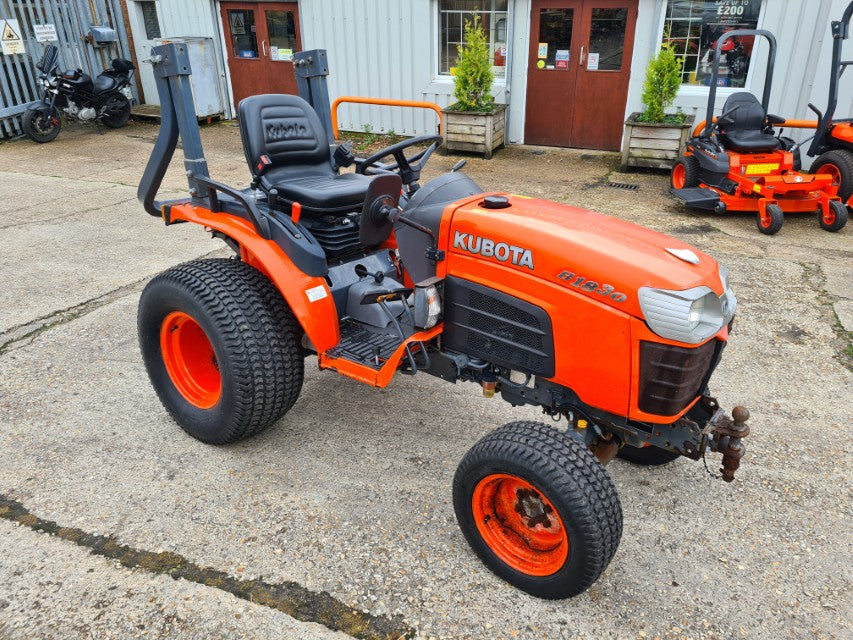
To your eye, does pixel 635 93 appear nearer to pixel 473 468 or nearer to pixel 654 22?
pixel 654 22

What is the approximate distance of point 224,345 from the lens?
268cm

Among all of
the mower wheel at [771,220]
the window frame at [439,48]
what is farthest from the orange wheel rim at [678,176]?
the window frame at [439,48]

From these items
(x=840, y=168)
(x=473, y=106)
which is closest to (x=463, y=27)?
(x=473, y=106)

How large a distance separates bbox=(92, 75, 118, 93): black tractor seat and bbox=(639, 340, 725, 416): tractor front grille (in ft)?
32.7

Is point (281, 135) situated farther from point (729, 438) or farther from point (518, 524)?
point (729, 438)

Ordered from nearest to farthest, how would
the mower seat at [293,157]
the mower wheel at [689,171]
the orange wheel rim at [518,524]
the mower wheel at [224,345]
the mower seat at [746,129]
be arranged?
the orange wheel rim at [518,524]
the mower wheel at [224,345]
the mower seat at [293,157]
the mower seat at [746,129]
the mower wheel at [689,171]

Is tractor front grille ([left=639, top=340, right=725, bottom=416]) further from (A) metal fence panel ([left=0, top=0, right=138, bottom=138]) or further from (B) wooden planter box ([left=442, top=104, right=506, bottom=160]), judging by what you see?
(A) metal fence panel ([left=0, top=0, right=138, bottom=138])

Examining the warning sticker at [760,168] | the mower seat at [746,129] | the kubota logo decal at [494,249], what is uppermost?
the kubota logo decal at [494,249]

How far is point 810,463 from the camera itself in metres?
2.90

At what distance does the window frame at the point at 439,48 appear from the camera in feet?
27.6

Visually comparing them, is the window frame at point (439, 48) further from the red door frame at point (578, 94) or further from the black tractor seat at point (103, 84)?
the black tractor seat at point (103, 84)

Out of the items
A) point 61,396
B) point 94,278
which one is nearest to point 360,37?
point 94,278

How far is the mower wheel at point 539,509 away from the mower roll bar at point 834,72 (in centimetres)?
537

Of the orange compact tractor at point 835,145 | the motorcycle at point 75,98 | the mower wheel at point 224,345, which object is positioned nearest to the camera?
the mower wheel at point 224,345
